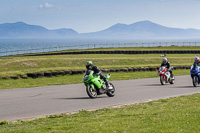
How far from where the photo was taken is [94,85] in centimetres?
1359

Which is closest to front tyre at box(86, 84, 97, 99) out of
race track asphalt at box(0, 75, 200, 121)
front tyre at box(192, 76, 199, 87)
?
race track asphalt at box(0, 75, 200, 121)

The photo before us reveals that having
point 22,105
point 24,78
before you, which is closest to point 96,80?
point 22,105

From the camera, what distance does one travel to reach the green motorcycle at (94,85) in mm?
13148

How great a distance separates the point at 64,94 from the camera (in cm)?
1489

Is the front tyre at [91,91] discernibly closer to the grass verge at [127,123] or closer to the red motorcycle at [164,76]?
the grass verge at [127,123]

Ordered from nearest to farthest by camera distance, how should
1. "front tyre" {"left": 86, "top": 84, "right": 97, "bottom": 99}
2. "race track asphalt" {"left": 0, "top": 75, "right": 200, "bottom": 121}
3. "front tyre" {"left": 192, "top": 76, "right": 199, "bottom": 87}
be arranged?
"race track asphalt" {"left": 0, "top": 75, "right": 200, "bottom": 121}
"front tyre" {"left": 86, "top": 84, "right": 97, "bottom": 99}
"front tyre" {"left": 192, "top": 76, "right": 199, "bottom": 87}

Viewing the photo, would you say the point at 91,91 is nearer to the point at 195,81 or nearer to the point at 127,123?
the point at 127,123

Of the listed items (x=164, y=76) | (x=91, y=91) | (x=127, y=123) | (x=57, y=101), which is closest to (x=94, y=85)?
(x=91, y=91)

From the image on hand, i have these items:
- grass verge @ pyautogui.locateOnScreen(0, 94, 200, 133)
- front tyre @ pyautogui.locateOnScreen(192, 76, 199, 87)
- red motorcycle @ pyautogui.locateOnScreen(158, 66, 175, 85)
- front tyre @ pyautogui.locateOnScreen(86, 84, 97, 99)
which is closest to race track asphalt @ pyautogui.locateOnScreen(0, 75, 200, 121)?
front tyre @ pyautogui.locateOnScreen(86, 84, 97, 99)

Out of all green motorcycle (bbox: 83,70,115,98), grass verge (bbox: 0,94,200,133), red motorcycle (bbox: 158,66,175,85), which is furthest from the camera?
red motorcycle (bbox: 158,66,175,85)

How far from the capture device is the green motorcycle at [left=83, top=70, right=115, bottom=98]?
13148mm

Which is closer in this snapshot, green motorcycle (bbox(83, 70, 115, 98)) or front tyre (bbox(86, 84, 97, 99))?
green motorcycle (bbox(83, 70, 115, 98))

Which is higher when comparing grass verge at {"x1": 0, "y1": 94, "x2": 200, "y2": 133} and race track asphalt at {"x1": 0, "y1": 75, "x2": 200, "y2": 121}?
grass verge at {"x1": 0, "y1": 94, "x2": 200, "y2": 133}

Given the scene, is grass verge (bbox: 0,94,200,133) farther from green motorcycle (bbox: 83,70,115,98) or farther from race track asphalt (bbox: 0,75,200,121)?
green motorcycle (bbox: 83,70,115,98)
